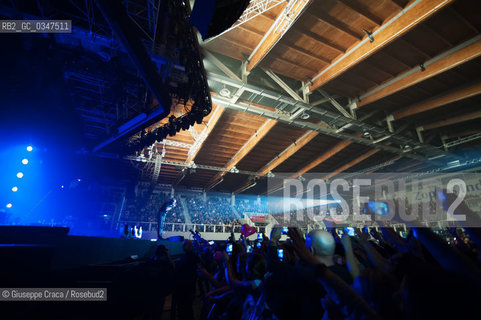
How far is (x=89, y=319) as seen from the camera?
2.16 m

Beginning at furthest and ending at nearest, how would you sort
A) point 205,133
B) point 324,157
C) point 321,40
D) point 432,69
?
point 324,157 → point 205,133 → point 432,69 → point 321,40

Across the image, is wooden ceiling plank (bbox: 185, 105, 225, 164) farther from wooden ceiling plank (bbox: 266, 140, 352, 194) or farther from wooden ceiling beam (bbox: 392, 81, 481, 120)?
wooden ceiling beam (bbox: 392, 81, 481, 120)

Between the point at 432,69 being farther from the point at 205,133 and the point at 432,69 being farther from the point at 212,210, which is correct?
the point at 212,210

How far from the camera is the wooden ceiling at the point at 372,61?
3.83 metres

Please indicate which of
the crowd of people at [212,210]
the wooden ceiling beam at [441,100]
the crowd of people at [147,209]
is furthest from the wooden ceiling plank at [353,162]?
the crowd of people at [147,209]

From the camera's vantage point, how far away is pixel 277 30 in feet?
13.8

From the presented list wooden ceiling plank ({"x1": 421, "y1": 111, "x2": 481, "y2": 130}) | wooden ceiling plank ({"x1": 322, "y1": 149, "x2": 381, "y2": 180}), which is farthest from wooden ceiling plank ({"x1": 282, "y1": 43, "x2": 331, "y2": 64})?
wooden ceiling plank ({"x1": 322, "y1": 149, "x2": 381, "y2": 180})

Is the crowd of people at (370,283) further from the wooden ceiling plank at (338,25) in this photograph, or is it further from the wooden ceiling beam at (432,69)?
the wooden ceiling beam at (432,69)

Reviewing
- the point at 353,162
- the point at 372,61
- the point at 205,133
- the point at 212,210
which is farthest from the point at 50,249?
the point at 212,210

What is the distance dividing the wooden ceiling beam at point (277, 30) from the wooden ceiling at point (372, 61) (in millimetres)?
25

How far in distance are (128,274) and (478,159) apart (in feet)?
42.2

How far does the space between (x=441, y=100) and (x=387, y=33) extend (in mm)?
3433

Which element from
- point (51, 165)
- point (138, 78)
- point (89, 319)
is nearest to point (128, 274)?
point (89, 319)

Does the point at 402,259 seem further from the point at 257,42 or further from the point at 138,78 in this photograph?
the point at 138,78
